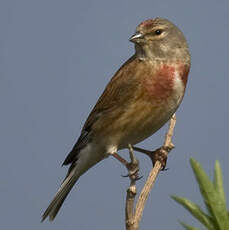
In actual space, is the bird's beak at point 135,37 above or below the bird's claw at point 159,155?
above

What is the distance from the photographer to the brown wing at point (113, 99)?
4.23 meters

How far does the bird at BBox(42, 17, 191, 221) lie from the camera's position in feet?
13.2

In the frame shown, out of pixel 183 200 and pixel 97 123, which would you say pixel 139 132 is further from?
pixel 183 200

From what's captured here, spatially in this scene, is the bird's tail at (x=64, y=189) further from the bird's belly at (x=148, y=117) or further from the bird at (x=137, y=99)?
the bird's belly at (x=148, y=117)

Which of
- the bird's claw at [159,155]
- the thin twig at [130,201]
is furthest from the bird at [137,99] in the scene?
the thin twig at [130,201]

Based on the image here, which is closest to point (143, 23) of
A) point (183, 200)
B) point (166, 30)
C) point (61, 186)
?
point (166, 30)

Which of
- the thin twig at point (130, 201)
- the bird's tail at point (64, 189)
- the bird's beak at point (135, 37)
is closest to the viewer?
the thin twig at point (130, 201)

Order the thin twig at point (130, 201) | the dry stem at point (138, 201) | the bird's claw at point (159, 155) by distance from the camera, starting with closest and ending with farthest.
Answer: the dry stem at point (138, 201) → the thin twig at point (130, 201) → the bird's claw at point (159, 155)

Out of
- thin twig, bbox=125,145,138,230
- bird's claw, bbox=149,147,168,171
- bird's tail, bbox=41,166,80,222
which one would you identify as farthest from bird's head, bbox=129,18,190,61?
thin twig, bbox=125,145,138,230

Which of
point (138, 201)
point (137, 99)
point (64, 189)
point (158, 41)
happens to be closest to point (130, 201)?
point (138, 201)

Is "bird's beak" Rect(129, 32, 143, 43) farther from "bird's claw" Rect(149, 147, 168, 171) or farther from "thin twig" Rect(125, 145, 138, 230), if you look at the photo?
"thin twig" Rect(125, 145, 138, 230)

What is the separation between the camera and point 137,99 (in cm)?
411

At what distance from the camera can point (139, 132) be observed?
420 centimetres

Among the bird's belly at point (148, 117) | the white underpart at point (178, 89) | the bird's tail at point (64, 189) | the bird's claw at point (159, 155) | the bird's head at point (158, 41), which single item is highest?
the bird's head at point (158, 41)
